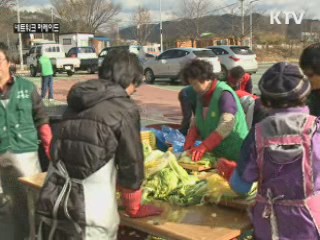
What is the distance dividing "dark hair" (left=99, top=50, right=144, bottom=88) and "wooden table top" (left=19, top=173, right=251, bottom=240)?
766mm

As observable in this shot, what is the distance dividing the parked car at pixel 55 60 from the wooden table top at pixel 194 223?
74.1ft

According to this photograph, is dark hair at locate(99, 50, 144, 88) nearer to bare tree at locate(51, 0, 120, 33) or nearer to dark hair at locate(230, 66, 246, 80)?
dark hair at locate(230, 66, 246, 80)

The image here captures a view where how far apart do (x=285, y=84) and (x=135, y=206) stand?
3.43 ft

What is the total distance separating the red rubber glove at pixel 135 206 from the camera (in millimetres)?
2479

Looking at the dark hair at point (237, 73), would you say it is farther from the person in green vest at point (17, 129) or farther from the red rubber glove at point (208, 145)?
the person in green vest at point (17, 129)

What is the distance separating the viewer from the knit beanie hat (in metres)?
2.08

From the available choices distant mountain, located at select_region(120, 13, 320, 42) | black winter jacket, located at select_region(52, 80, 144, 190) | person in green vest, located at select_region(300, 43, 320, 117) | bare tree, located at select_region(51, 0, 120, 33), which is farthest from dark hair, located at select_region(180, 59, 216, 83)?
bare tree, located at select_region(51, 0, 120, 33)

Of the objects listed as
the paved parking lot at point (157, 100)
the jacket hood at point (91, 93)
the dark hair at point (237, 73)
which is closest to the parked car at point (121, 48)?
the jacket hood at point (91, 93)

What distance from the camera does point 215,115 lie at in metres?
3.70

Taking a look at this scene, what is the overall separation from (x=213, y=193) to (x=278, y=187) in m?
0.76

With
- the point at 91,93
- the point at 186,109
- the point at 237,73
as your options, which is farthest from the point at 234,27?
the point at 91,93

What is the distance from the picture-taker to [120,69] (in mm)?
2396

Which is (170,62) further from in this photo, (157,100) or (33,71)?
(33,71)

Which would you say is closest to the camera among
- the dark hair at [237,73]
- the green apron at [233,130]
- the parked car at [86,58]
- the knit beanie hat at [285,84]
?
the knit beanie hat at [285,84]
